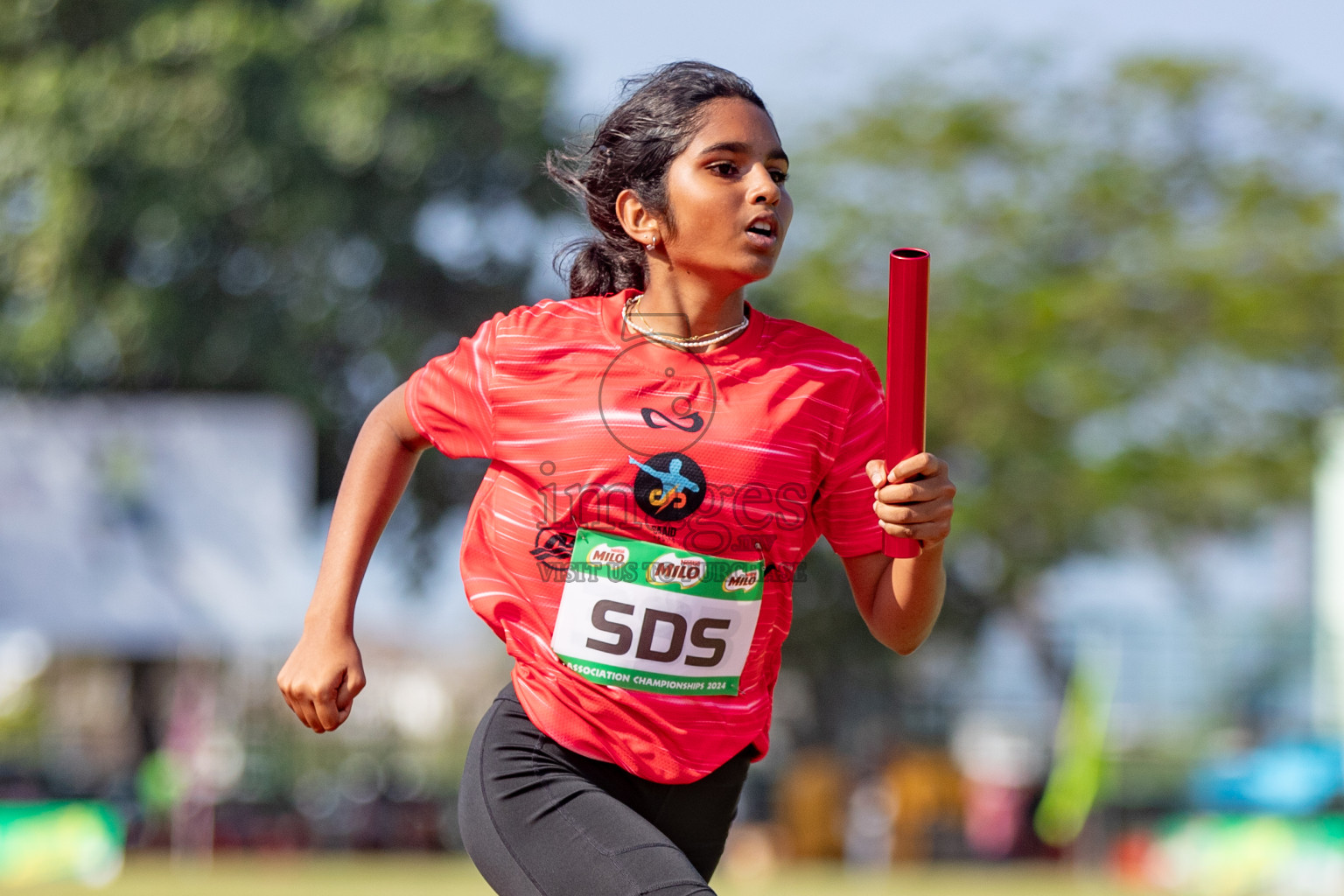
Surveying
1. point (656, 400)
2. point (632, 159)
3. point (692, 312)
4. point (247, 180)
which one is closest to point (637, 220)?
point (632, 159)

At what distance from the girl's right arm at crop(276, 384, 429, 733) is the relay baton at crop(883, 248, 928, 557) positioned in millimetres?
893

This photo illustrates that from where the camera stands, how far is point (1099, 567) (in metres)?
18.6

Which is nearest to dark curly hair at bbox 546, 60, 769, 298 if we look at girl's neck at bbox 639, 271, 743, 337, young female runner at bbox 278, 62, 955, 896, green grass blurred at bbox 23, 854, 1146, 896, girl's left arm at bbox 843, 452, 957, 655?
young female runner at bbox 278, 62, 955, 896

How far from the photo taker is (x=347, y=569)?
274 centimetres

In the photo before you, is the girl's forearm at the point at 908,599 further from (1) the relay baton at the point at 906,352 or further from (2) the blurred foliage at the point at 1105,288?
(2) the blurred foliage at the point at 1105,288

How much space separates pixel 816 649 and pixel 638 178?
17.3m

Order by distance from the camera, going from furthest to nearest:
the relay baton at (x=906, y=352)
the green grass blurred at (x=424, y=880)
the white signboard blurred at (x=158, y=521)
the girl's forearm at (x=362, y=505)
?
the white signboard blurred at (x=158, y=521) → the green grass blurred at (x=424, y=880) → the girl's forearm at (x=362, y=505) → the relay baton at (x=906, y=352)

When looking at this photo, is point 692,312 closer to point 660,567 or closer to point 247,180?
point 660,567

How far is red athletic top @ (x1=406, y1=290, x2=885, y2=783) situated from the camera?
2.65 metres

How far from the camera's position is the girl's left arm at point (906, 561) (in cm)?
232

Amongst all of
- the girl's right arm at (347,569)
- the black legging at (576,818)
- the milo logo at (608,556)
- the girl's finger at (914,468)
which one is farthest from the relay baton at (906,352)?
the girl's right arm at (347,569)

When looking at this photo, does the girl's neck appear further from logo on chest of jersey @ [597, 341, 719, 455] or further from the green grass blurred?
the green grass blurred

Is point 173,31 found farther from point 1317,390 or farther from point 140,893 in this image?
point 1317,390

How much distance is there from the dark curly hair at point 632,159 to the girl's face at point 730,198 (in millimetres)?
40
